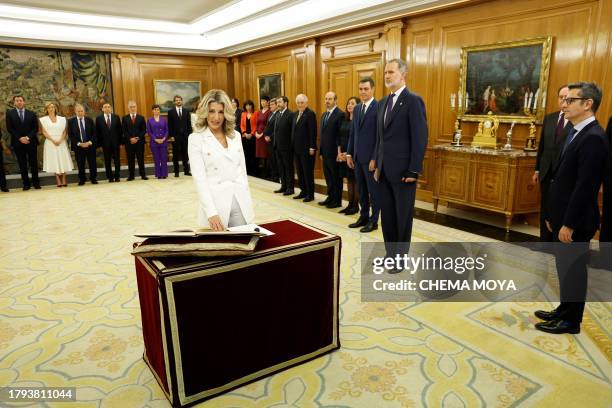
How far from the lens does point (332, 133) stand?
6445 mm

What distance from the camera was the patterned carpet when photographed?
2.28m

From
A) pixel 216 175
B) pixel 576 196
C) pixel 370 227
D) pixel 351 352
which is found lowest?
pixel 351 352

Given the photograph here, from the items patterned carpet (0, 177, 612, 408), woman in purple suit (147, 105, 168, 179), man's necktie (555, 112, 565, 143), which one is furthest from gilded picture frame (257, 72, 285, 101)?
man's necktie (555, 112, 565, 143)

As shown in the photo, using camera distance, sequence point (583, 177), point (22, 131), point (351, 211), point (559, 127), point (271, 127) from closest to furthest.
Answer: point (583, 177) → point (559, 127) → point (351, 211) → point (271, 127) → point (22, 131)

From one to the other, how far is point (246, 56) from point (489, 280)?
10.2m

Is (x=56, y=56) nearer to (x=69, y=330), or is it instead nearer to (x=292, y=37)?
(x=292, y=37)

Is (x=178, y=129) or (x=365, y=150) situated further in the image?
(x=178, y=129)

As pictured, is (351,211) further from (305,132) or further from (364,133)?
(305,132)

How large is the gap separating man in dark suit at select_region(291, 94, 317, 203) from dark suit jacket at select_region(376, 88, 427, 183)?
126 inches

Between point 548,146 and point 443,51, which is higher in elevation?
point 443,51

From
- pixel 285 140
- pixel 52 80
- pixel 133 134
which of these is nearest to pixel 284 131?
pixel 285 140

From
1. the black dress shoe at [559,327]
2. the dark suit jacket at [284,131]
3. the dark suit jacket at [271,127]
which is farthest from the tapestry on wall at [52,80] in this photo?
the black dress shoe at [559,327]

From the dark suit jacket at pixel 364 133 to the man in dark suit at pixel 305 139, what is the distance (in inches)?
69.4

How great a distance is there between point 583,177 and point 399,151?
1484 millimetres
